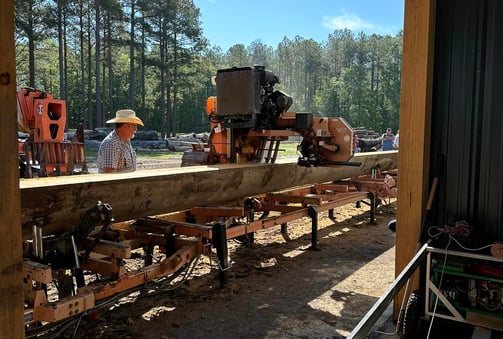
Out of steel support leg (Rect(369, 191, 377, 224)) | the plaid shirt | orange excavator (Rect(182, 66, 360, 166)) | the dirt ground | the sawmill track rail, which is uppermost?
orange excavator (Rect(182, 66, 360, 166))

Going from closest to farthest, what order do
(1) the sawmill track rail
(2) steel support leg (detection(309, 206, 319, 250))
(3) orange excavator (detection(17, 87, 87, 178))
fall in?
(1) the sawmill track rail → (2) steel support leg (detection(309, 206, 319, 250)) → (3) orange excavator (detection(17, 87, 87, 178))

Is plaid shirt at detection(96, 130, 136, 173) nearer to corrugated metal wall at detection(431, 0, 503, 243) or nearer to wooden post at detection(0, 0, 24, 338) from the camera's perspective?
corrugated metal wall at detection(431, 0, 503, 243)

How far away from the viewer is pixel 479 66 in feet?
11.5

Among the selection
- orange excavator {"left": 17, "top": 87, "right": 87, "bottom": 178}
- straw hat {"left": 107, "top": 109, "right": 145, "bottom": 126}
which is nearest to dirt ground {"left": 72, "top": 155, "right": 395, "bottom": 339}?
straw hat {"left": 107, "top": 109, "right": 145, "bottom": 126}

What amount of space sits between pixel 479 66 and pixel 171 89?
48.0m

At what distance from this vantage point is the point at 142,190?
4055 millimetres

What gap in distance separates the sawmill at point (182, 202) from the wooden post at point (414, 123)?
1.82 metres

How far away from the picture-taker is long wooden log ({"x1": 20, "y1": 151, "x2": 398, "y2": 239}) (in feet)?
10.7

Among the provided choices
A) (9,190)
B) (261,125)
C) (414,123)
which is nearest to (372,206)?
(261,125)

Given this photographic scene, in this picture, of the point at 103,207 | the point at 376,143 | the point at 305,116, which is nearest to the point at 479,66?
the point at 305,116

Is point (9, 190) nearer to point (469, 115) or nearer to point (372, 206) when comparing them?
point (469, 115)

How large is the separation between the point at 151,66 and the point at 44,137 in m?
37.9

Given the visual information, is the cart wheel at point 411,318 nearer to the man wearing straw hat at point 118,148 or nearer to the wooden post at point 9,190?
the wooden post at point 9,190

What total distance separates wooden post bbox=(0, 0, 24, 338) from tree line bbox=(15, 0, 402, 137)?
18749 mm
